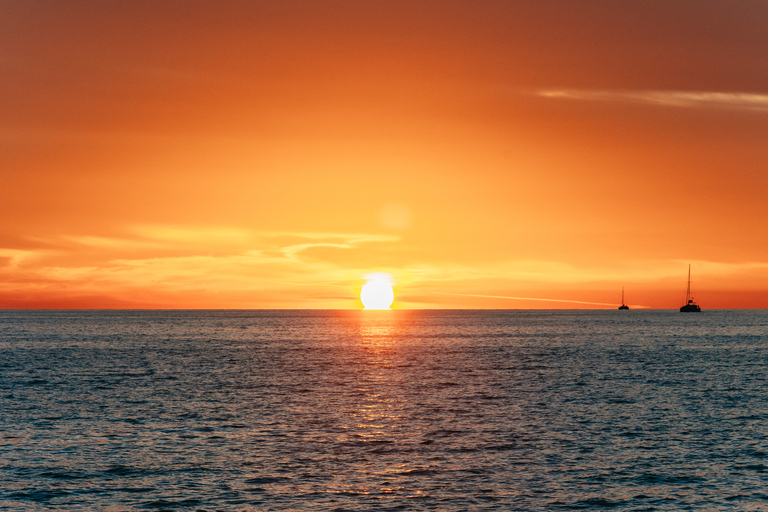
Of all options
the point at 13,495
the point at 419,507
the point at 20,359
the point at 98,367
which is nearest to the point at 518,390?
the point at 419,507

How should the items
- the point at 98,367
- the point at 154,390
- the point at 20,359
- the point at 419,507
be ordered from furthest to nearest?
the point at 20,359 → the point at 98,367 → the point at 154,390 → the point at 419,507

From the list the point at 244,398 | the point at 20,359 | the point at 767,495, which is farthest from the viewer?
the point at 20,359

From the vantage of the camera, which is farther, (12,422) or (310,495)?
(12,422)

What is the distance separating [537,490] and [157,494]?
18298 millimetres

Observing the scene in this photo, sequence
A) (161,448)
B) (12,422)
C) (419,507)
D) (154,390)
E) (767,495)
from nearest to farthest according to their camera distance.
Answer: (419,507) < (767,495) < (161,448) < (12,422) < (154,390)

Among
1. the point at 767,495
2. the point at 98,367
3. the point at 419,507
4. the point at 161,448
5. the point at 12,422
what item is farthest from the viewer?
the point at 98,367

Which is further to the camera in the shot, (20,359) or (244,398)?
(20,359)

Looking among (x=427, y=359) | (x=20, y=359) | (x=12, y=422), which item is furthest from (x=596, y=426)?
(x=20, y=359)

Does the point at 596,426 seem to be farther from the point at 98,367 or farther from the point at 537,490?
the point at 98,367

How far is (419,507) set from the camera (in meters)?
30.6

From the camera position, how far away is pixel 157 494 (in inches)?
1280

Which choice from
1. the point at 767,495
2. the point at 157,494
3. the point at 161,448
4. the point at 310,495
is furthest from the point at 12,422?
the point at 767,495

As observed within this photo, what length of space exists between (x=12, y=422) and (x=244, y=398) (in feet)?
68.9

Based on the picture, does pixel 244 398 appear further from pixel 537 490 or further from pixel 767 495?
pixel 767 495
